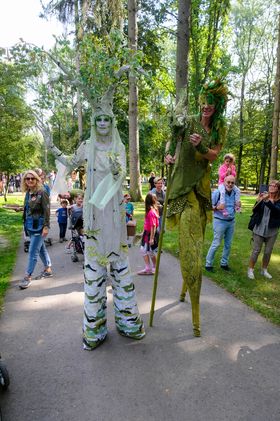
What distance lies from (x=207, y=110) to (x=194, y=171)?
735mm

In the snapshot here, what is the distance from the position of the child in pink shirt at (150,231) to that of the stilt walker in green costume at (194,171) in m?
1.99

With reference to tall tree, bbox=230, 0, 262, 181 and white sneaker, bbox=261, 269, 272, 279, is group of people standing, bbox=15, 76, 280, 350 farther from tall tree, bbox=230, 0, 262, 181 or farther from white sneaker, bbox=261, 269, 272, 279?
tall tree, bbox=230, 0, 262, 181

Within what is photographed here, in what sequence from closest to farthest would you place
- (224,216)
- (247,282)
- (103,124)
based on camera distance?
1. (103,124)
2. (247,282)
3. (224,216)

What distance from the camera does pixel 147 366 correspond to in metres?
3.03

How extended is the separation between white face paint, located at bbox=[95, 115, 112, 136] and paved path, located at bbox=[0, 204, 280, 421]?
2380 mm

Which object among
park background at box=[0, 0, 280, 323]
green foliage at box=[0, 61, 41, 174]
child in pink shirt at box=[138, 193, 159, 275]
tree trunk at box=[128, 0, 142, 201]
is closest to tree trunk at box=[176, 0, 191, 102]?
park background at box=[0, 0, 280, 323]

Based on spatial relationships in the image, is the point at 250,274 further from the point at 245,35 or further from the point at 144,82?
the point at 245,35

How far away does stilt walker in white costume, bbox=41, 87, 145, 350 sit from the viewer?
322 centimetres

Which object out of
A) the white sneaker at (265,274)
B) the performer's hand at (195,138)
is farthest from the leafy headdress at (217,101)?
the white sneaker at (265,274)

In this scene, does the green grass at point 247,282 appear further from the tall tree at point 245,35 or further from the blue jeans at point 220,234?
the tall tree at point 245,35

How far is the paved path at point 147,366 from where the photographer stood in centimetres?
248

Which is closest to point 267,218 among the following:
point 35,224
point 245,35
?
point 35,224

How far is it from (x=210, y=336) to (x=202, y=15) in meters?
20.9

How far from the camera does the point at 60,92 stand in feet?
11.5
